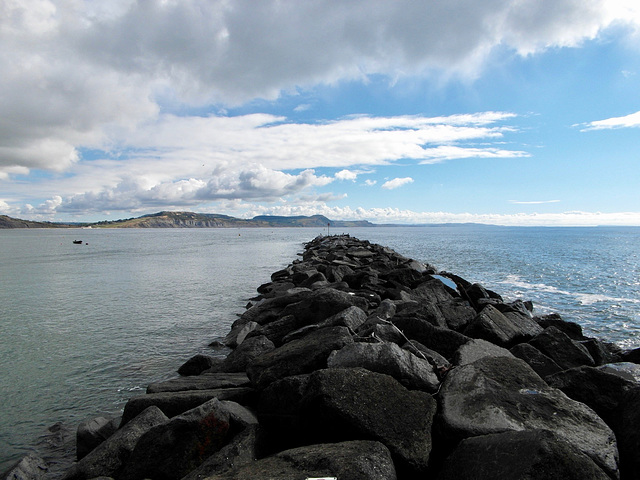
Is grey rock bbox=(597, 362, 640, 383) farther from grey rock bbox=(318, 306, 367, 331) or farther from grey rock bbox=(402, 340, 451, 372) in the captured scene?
grey rock bbox=(318, 306, 367, 331)

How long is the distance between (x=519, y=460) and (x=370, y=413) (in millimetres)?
1228

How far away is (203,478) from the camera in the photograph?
3461 mm

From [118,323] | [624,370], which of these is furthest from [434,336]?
[118,323]

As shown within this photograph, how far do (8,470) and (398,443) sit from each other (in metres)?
5.26

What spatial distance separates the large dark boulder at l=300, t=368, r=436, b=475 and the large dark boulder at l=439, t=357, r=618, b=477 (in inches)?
10.4

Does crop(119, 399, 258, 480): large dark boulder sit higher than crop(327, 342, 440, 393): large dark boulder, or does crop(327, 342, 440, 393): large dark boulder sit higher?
crop(327, 342, 440, 393): large dark boulder

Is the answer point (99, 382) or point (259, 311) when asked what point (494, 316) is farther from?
point (99, 382)

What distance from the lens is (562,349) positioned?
6.84 meters

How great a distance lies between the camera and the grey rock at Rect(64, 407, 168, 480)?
4.33 meters

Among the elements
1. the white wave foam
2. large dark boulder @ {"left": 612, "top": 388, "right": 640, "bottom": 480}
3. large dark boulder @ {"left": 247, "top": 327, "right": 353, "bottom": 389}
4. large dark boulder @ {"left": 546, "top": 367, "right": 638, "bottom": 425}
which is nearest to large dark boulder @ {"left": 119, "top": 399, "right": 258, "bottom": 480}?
large dark boulder @ {"left": 247, "top": 327, "right": 353, "bottom": 389}

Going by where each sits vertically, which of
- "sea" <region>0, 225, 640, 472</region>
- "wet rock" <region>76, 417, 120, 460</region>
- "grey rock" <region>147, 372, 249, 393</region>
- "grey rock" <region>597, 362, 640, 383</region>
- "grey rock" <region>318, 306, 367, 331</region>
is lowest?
"sea" <region>0, 225, 640, 472</region>

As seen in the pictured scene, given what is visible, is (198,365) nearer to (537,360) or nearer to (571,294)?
(537,360)

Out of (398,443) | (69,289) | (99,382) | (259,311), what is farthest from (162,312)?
(398,443)

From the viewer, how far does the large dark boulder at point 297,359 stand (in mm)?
5043
